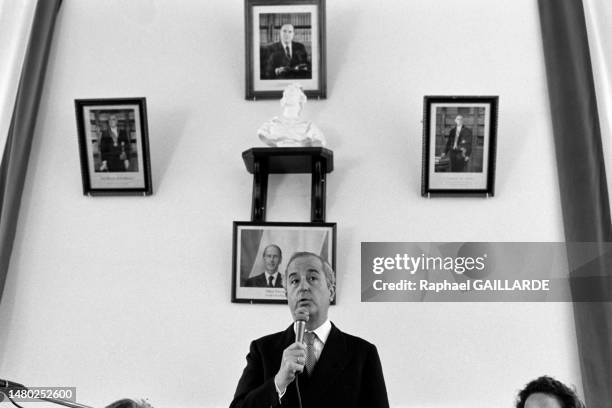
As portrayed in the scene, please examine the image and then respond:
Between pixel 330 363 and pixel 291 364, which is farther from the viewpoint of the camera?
pixel 330 363

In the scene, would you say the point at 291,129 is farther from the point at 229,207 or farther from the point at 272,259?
the point at 272,259

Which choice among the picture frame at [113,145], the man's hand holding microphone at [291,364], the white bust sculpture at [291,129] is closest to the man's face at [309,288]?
the man's hand holding microphone at [291,364]

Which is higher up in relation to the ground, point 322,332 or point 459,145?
point 459,145

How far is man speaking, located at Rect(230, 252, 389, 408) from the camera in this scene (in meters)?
2.97

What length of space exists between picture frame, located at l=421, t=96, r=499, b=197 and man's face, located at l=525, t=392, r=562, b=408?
55.7 inches

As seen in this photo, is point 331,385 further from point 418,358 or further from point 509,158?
point 509,158

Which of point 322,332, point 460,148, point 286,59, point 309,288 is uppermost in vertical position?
point 286,59

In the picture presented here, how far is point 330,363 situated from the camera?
305 centimetres

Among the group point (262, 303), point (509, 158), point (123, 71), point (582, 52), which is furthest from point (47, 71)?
point (582, 52)

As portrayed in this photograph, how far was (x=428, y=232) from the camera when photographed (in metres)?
4.15

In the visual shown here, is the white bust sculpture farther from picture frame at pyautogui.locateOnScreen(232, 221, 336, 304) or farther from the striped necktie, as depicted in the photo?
the striped necktie

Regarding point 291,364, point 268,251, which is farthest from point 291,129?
point 291,364

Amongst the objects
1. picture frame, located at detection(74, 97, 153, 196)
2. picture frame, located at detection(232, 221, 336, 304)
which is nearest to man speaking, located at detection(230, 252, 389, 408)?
picture frame, located at detection(232, 221, 336, 304)

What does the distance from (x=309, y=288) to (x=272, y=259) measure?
940mm
